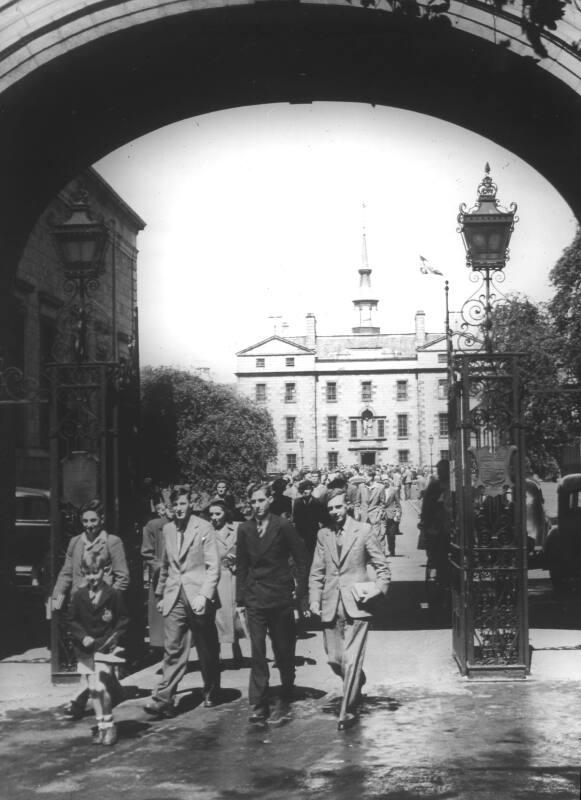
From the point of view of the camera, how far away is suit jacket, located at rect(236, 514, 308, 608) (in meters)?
8.52

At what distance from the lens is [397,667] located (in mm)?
10242

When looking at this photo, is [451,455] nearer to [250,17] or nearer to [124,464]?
[124,464]

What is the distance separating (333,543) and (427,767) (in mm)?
2130

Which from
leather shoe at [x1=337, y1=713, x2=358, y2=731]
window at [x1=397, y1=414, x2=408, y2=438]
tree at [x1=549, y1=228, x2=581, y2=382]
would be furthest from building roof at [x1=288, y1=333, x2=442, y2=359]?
leather shoe at [x1=337, y1=713, x2=358, y2=731]

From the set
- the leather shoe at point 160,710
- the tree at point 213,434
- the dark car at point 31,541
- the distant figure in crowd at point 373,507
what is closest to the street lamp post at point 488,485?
the leather shoe at point 160,710

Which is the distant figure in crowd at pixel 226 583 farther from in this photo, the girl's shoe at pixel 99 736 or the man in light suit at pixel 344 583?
the girl's shoe at pixel 99 736

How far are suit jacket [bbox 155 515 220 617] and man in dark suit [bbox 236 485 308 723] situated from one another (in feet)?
0.79

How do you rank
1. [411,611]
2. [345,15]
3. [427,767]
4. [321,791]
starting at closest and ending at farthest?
1. [321,791]
2. [427,767]
3. [345,15]
4. [411,611]

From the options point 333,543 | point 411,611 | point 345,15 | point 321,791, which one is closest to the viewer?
point 321,791

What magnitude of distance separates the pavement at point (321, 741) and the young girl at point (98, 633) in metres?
0.41

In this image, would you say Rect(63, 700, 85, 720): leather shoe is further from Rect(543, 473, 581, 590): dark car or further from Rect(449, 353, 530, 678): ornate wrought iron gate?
Rect(543, 473, 581, 590): dark car

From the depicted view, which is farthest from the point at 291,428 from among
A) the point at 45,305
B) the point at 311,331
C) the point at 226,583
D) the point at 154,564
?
the point at 226,583

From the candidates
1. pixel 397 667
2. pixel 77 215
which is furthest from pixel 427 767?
pixel 77 215

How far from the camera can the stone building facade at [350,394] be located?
93.6m
